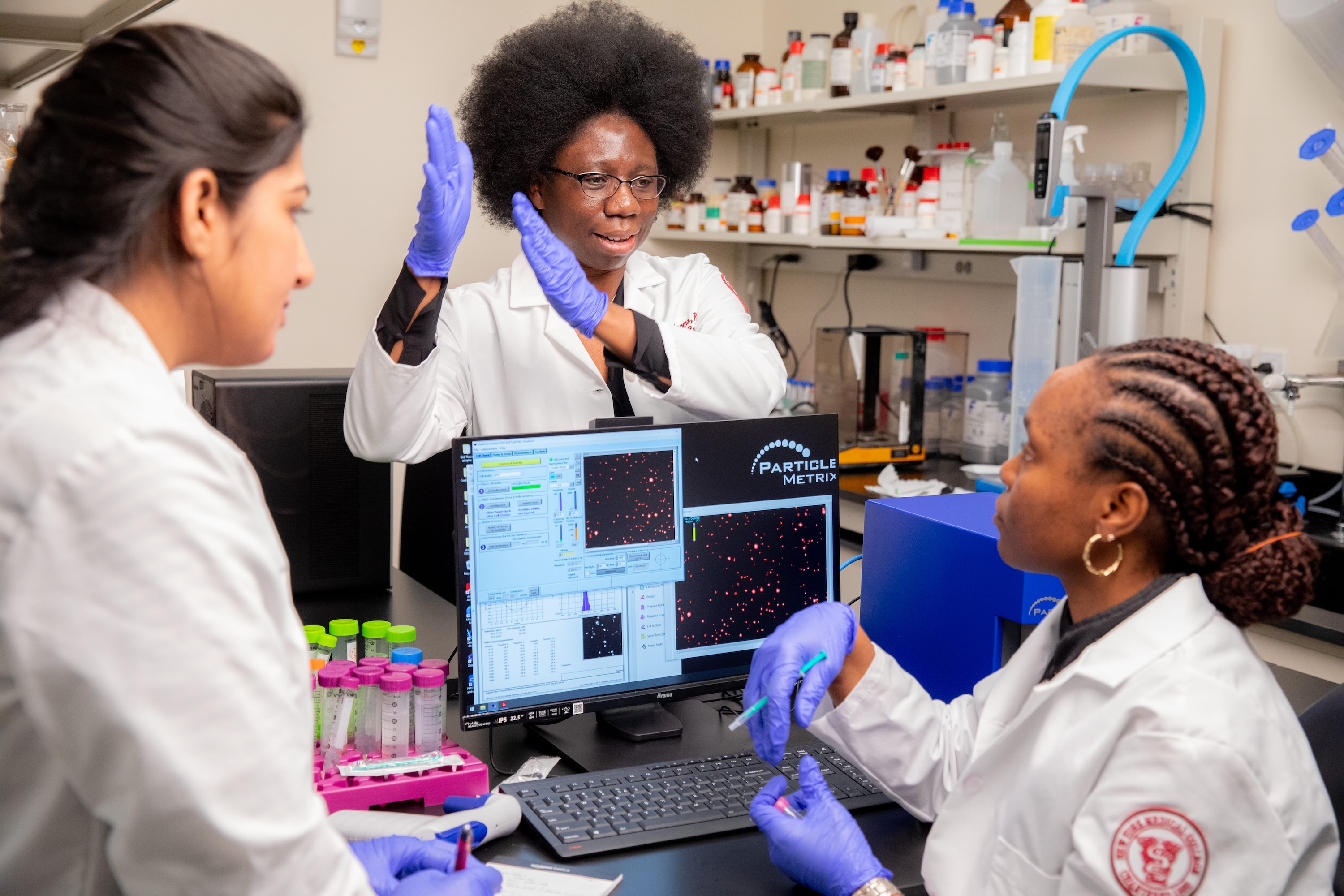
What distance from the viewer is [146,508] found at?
0.60 metres

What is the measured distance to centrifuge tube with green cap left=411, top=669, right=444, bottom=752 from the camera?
119 cm

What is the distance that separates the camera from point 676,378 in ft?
5.38

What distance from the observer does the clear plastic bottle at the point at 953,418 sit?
3162 mm

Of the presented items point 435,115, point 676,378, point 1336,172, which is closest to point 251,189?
point 435,115

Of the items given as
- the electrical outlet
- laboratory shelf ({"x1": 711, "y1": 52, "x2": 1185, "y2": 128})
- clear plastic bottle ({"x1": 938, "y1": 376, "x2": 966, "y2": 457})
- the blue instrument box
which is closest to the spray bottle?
laboratory shelf ({"x1": 711, "y1": 52, "x2": 1185, "y2": 128})

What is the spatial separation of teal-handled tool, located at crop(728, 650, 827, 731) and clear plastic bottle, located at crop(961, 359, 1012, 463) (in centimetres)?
188

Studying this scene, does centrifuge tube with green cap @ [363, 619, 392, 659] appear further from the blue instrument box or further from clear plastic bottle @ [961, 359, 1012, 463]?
clear plastic bottle @ [961, 359, 1012, 463]

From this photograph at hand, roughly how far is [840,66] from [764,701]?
2349 mm

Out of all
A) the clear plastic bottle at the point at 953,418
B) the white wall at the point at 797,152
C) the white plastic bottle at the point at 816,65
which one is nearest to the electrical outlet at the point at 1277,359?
the white wall at the point at 797,152

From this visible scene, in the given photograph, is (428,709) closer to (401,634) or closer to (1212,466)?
(401,634)

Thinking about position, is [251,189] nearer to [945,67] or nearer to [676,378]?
[676,378]

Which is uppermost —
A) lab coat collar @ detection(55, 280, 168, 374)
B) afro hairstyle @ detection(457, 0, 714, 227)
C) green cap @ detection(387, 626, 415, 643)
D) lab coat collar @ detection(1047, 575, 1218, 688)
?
afro hairstyle @ detection(457, 0, 714, 227)

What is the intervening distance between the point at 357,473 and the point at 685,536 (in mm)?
842

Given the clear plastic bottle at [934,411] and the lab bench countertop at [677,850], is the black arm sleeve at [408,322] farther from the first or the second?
the clear plastic bottle at [934,411]
